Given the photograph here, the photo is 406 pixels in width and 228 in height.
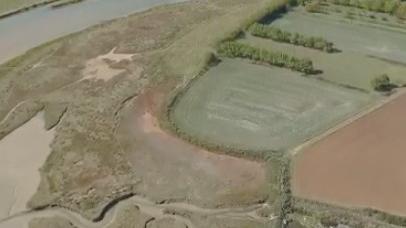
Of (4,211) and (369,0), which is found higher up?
(369,0)

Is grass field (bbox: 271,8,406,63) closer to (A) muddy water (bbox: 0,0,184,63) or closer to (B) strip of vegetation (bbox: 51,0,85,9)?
(A) muddy water (bbox: 0,0,184,63)

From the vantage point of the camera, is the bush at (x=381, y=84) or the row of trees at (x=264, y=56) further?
the row of trees at (x=264, y=56)

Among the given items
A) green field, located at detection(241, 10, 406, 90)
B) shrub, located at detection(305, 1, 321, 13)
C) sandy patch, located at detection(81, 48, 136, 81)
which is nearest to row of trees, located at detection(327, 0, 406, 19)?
shrub, located at detection(305, 1, 321, 13)

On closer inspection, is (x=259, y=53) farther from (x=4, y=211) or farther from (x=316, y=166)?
(x=4, y=211)

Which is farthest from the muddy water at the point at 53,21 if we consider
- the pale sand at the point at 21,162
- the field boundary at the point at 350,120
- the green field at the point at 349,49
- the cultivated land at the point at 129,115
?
the field boundary at the point at 350,120

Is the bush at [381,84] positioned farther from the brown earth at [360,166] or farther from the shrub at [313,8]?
the shrub at [313,8]

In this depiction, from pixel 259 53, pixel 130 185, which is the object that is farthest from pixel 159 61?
pixel 130 185

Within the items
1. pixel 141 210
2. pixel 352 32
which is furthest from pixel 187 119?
pixel 352 32

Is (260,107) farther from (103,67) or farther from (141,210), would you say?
(103,67)
